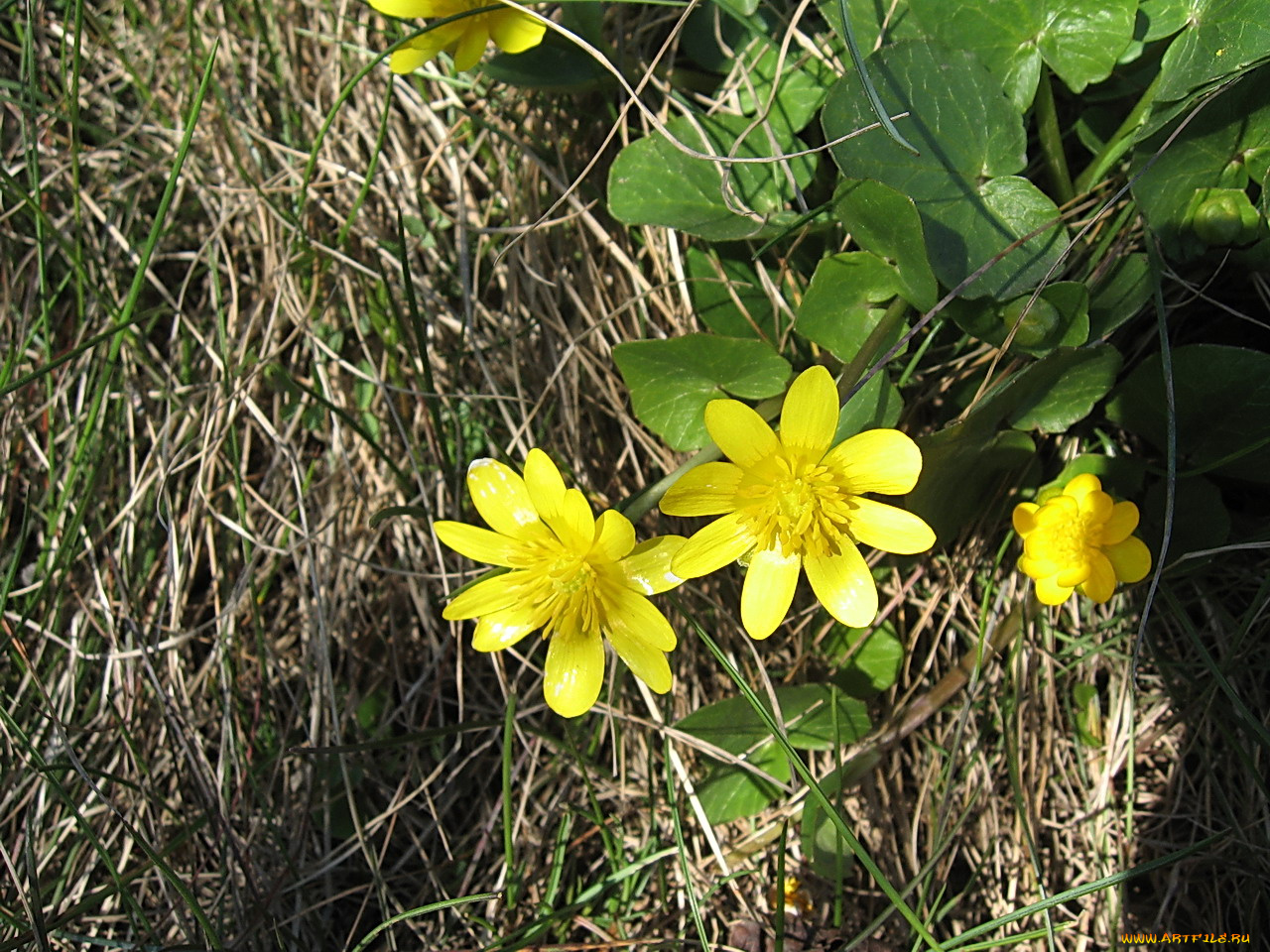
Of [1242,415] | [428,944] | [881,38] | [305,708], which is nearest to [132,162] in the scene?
[305,708]

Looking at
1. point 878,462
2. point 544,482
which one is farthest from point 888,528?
point 544,482

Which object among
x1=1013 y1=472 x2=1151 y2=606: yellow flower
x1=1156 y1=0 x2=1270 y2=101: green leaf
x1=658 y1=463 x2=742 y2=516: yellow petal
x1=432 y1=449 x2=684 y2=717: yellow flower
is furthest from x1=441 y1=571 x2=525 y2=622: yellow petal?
x1=1156 y1=0 x2=1270 y2=101: green leaf

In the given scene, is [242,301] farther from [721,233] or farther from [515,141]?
[721,233]

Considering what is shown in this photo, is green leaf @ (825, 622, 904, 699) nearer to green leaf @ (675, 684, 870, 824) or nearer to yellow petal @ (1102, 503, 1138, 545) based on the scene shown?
green leaf @ (675, 684, 870, 824)

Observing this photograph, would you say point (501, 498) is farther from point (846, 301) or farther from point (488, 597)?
point (846, 301)

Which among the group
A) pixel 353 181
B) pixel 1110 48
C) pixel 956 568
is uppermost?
pixel 1110 48

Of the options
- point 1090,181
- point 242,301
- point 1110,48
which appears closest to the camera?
point 1110,48

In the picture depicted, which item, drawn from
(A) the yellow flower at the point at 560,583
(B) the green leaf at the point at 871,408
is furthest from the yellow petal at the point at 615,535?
(B) the green leaf at the point at 871,408
